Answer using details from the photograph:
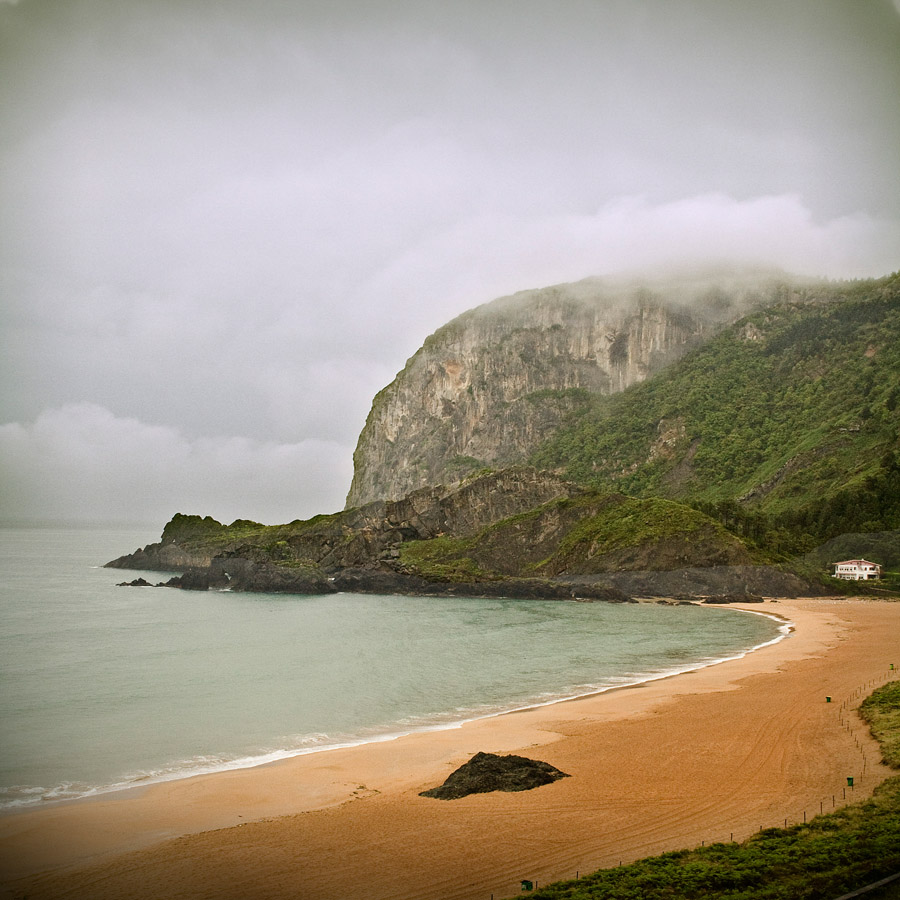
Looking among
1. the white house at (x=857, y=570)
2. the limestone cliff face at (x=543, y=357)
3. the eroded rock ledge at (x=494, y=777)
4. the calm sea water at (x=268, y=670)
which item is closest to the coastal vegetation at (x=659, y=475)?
the limestone cliff face at (x=543, y=357)

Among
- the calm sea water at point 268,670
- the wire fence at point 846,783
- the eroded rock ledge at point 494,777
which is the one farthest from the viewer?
→ the calm sea water at point 268,670

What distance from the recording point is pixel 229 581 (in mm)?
94312

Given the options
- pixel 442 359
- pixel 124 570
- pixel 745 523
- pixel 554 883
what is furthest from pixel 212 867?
pixel 442 359

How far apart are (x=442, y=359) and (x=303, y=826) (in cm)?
18774

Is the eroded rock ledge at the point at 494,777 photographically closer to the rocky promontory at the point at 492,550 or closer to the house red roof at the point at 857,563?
the rocky promontory at the point at 492,550

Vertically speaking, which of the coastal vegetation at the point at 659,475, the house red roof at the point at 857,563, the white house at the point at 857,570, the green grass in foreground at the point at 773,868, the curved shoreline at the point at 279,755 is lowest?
the white house at the point at 857,570

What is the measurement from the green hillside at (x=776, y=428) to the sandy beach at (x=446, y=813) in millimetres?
66219

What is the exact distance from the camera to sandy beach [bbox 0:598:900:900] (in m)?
11.1

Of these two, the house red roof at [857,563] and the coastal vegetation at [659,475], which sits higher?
the coastal vegetation at [659,475]

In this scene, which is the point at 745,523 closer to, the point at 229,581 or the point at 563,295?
the point at 229,581

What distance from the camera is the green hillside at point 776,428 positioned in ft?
281

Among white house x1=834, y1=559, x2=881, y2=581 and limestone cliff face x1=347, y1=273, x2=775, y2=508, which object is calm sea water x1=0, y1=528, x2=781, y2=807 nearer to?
white house x1=834, y1=559, x2=881, y2=581

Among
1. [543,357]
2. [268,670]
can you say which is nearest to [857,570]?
[268,670]

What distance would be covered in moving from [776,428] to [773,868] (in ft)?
433
